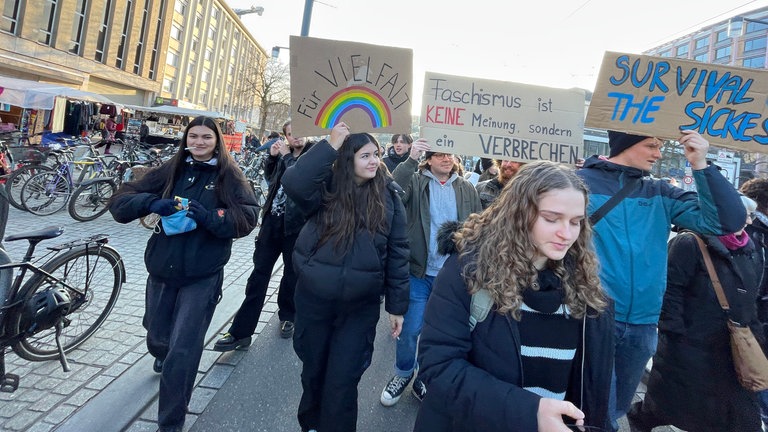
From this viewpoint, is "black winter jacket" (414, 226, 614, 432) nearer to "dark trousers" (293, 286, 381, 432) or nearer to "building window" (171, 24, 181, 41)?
"dark trousers" (293, 286, 381, 432)

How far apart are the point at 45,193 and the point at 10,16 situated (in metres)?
19.6

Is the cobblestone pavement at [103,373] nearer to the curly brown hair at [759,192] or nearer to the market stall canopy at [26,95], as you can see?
the curly brown hair at [759,192]

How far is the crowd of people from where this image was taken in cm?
154

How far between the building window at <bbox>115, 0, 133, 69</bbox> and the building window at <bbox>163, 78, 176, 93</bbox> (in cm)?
1067

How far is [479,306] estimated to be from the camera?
146 centimetres

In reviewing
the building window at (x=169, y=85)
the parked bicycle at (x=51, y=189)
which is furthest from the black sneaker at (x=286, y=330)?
the building window at (x=169, y=85)

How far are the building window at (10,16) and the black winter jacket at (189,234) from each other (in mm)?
25414

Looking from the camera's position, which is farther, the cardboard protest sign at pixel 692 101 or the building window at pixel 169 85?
the building window at pixel 169 85

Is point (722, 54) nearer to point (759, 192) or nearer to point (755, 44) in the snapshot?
point (755, 44)

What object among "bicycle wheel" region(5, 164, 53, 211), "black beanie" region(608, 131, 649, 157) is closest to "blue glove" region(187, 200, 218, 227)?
"black beanie" region(608, 131, 649, 157)

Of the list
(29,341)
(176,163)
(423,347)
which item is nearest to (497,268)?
(423,347)

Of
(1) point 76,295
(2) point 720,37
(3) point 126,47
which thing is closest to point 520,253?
(1) point 76,295

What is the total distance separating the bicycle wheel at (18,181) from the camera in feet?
24.2

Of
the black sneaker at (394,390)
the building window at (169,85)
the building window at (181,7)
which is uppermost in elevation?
the building window at (181,7)
